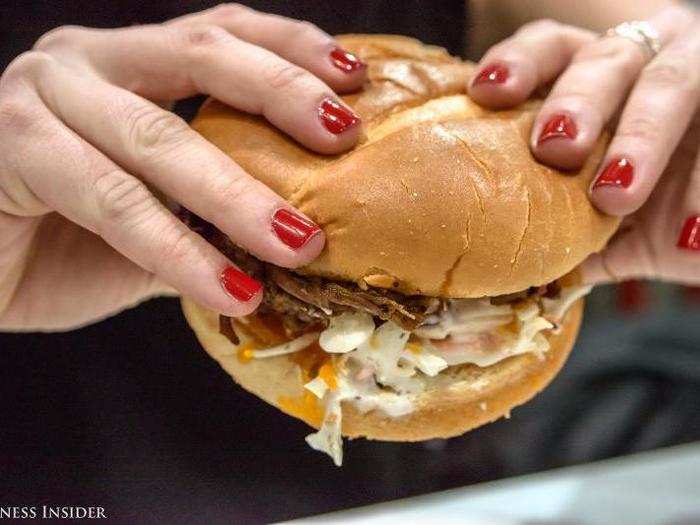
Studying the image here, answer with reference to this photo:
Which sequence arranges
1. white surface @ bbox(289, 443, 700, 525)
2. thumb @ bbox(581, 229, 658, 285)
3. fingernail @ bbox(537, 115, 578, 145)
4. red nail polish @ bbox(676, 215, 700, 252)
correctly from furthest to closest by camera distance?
white surface @ bbox(289, 443, 700, 525) → thumb @ bbox(581, 229, 658, 285) → red nail polish @ bbox(676, 215, 700, 252) → fingernail @ bbox(537, 115, 578, 145)

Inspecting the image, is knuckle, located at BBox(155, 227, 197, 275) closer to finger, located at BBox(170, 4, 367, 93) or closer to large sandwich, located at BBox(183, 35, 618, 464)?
large sandwich, located at BBox(183, 35, 618, 464)

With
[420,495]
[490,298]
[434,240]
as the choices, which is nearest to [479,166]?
[434,240]

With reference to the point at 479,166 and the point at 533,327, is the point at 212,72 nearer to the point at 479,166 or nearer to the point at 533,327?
the point at 479,166

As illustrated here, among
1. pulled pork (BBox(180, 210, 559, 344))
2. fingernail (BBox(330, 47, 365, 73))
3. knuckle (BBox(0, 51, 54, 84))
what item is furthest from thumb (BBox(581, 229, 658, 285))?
knuckle (BBox(0, 51, 54, 84))

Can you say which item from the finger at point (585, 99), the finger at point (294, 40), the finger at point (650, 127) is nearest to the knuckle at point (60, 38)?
the finger at point (294, 40)

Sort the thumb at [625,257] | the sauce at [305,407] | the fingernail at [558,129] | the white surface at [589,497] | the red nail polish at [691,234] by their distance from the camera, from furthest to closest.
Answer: the white surface at [589,497]
the thumb at [625,257]
the red nail polish at [691,234]
the sauce at [305,407]
the fingernail at [558,129]

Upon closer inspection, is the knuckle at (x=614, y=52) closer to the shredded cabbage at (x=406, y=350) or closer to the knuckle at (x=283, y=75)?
the shredded cabbage at (x=406, y=350)
